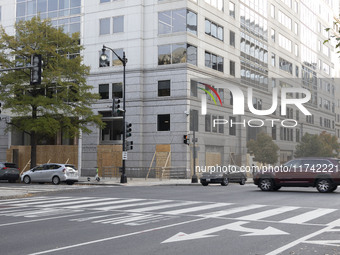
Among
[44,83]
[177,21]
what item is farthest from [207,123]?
[44,83]

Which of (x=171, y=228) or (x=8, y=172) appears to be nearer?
(x=171, y=228)

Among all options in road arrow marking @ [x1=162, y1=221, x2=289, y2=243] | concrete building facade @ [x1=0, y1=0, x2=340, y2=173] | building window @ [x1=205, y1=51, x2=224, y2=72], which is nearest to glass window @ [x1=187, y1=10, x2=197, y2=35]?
concrete building facade @ [x1=0, y1=0, x2=340, y2=173]

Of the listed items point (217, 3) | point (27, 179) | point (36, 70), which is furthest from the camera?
point (217, 3)

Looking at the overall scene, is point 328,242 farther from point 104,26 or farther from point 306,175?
point 104,26

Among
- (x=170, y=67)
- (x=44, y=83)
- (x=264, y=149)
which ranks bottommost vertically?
(x=264, y=149)

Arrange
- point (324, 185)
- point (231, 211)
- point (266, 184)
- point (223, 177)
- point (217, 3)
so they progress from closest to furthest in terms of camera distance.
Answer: point (231, 211), point (324, 185), point (266, 184), point (223, 177), point (217, 3)

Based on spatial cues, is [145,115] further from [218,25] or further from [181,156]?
[218,25]

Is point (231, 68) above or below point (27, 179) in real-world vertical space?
above

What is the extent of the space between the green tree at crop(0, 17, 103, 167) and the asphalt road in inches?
719

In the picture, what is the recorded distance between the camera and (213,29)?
4462cm

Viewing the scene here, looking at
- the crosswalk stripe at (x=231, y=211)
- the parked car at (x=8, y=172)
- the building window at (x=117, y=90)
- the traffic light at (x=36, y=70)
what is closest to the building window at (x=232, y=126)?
the building window at (x=117, y=90)

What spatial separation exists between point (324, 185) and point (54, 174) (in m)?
18.2

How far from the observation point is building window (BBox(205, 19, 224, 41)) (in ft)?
143

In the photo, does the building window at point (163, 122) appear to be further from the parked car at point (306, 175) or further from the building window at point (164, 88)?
the parked car at point (306, 175)
